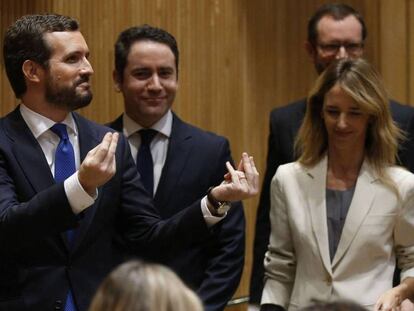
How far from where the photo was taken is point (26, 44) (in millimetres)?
3070

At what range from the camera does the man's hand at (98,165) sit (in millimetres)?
2684

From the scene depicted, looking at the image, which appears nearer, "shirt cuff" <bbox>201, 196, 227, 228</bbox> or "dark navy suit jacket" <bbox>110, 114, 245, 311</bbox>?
"shirt cuff" <bbox>201, 196, 227, 228</bbox>

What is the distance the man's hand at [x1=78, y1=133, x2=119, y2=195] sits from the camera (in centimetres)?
268

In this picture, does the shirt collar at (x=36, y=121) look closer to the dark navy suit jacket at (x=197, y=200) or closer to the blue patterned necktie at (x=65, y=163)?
the blue patterned necktie at (x=65, y=163)

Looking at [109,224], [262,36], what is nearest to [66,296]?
[109,224]

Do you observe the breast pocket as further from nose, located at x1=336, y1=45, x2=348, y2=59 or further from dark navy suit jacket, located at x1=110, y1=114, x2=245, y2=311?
nose, located at x1=336, y1=45, x2=348, y2=59

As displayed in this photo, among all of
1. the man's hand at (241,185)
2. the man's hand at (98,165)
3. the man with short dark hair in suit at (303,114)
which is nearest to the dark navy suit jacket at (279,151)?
the man with short dark hair in suit at (303,114)

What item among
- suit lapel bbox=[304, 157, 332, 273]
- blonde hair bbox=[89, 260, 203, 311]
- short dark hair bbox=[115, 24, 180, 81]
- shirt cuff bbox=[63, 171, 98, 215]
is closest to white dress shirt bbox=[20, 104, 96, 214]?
shirt cuff bbox=[63, 171, 98, 215]

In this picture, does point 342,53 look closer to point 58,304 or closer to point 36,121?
point 36,121

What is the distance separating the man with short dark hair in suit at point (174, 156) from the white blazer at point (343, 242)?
18 cm

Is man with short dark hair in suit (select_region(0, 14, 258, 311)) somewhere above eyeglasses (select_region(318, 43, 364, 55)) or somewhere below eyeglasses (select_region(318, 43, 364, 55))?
below

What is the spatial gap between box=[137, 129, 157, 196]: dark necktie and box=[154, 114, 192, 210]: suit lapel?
0.04 metres

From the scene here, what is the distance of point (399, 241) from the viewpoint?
324cm

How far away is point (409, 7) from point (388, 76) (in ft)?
1.17
